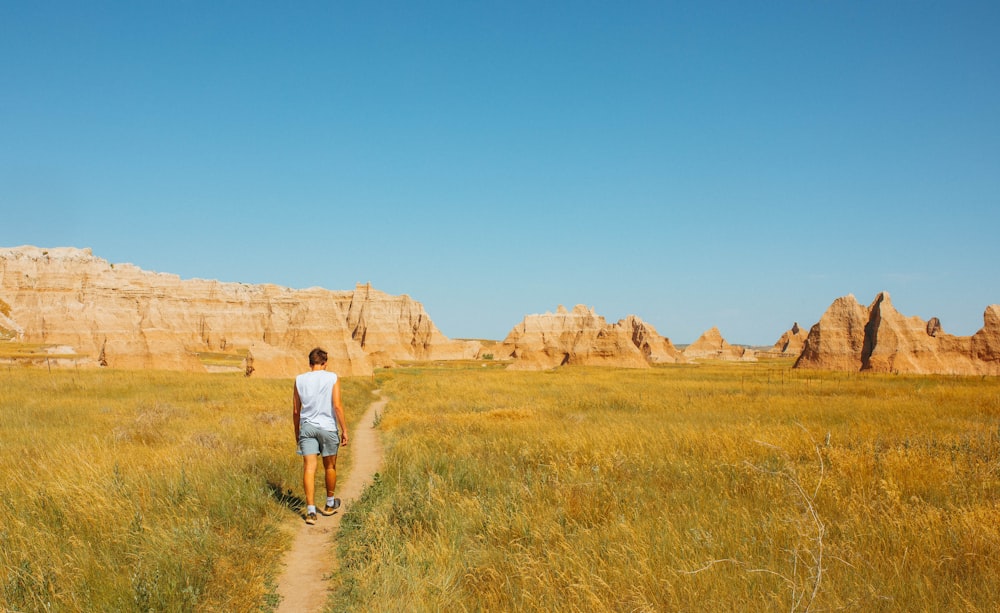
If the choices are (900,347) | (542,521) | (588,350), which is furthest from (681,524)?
(588,350)

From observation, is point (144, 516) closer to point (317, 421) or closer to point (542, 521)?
point (317, 421)

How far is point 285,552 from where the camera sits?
19.1ft


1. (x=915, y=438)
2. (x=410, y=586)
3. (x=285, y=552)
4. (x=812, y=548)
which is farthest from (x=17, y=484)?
(x=915, y=438)

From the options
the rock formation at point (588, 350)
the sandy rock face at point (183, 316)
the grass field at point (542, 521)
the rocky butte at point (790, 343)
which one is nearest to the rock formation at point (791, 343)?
the rocky butte at point (790, 343)

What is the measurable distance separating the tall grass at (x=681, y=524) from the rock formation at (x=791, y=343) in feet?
394

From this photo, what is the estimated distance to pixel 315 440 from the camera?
7285 mm

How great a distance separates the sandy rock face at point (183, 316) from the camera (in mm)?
46938

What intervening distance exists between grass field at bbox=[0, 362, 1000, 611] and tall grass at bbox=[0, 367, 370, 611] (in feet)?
0.10

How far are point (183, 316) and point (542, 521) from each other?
4497 inches

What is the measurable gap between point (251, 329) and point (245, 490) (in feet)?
367

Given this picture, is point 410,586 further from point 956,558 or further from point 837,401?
point 837,401

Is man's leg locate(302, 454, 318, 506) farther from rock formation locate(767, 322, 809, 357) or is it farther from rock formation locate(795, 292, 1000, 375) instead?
rock formation locate(767, 322, 809, 357)

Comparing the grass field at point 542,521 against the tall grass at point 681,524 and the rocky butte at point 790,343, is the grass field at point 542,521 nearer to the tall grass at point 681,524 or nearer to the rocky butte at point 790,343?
the tall grass at point 681,524

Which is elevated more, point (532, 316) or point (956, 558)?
point (532, 316)
